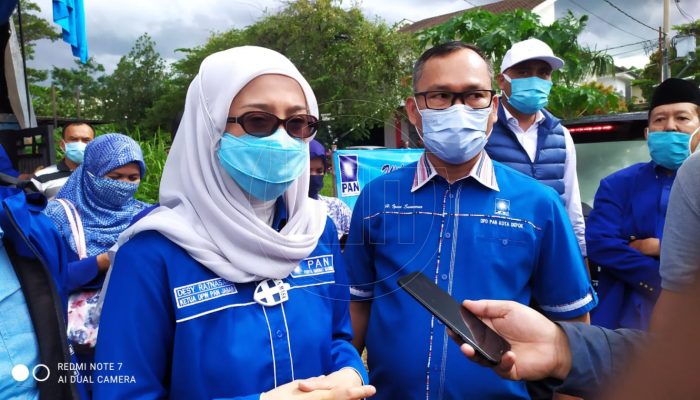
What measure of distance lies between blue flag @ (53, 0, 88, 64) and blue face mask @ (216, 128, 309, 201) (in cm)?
360

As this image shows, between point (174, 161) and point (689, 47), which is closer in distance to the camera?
point (174, 161)

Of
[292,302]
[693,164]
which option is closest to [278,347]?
[292,302]

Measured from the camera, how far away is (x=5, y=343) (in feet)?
5.10

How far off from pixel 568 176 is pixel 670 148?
1.81ft

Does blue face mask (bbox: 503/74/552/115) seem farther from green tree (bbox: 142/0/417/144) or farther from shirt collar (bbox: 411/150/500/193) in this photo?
shirt collar (bbox: 411/150/500/193)

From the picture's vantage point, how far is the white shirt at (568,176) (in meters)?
3.00

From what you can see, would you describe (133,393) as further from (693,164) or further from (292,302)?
(693,164)

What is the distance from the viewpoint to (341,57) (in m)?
2.16

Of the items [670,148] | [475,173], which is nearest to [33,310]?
[475,173]

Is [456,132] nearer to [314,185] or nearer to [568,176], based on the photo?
[568,176]

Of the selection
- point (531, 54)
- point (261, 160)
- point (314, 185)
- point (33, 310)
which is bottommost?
point (33, 310)

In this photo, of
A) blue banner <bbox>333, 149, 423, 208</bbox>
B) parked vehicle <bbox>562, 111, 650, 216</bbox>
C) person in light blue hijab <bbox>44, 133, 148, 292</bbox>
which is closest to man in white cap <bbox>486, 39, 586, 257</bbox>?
parked vehicle <bbox>562, 111, 650, 216</bbox>

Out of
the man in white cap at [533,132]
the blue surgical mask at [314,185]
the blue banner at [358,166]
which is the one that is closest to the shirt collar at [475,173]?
the man in white cap at [533,132]

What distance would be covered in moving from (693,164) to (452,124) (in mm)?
791
